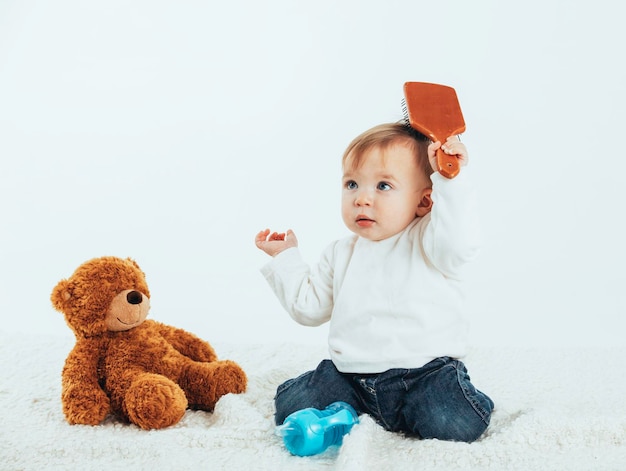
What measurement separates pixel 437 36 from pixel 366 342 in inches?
51.2

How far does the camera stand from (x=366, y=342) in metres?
1.30

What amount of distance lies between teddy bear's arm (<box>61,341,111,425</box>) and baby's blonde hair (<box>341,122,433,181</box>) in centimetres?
52

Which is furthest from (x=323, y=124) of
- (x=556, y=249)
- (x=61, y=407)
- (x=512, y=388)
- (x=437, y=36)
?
(x=61, y=407)

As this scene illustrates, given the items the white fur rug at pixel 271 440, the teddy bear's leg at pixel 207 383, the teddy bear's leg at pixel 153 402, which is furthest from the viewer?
the teddy bear's leg at pixel 207 383

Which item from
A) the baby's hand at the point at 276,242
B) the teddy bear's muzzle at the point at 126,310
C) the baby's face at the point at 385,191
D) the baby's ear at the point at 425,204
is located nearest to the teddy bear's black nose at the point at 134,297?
the teddy bear's muzzle at the point at 126,310

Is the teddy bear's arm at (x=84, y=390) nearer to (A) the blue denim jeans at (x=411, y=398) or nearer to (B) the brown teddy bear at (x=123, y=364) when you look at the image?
(B) the brown teddy bear at (x=123, y=364)

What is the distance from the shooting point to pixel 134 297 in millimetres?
1331

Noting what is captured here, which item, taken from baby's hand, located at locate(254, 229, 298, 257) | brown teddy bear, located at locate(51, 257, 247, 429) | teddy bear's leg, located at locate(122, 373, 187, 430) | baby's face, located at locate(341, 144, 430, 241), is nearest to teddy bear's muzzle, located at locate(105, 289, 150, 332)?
brown teddy bear, located at locate(51, 257, 247, 429)

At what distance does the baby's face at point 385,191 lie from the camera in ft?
4.21

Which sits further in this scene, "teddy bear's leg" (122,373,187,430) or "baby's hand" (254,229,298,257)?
"baby's hand" (254,229,298,257)

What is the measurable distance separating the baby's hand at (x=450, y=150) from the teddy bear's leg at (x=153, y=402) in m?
0.53

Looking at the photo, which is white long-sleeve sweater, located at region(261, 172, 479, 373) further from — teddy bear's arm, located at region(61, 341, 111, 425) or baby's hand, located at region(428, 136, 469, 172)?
teddy bear's arm, located at region(61, 341, 111, 425)

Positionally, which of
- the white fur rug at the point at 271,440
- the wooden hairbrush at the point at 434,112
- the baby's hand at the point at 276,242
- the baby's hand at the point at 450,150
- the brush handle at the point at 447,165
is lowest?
the white fur rug at the point at 271,440

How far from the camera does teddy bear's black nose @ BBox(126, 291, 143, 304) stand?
1326 mm
